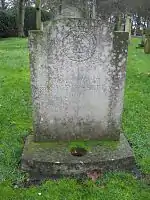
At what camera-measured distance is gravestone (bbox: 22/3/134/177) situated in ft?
17.6

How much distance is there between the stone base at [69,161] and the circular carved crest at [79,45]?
1445mm

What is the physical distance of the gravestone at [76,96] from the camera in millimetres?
5363

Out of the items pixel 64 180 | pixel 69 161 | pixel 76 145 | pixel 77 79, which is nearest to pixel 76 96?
pixel 77 79

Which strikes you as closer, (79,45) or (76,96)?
(79,45)

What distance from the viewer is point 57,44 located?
5.41 metres

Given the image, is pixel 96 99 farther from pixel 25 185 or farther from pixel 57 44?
pixel 25 185

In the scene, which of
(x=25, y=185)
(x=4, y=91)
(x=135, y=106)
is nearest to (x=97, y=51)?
(x=25, y=185)

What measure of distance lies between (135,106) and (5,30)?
2401 cm

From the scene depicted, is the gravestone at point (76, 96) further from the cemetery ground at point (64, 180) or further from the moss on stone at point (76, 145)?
the cemetery ground at point (64, 180)

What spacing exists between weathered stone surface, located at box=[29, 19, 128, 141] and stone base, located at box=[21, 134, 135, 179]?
39 centimetres

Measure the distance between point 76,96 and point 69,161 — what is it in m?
1.05

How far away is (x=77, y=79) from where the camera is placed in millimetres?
5652

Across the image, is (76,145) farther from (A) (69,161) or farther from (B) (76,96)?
(B) (76,96)

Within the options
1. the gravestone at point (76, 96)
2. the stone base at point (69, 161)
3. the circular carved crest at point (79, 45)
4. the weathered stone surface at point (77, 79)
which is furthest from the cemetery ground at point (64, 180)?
the circular carved crest at point (79, 45)
